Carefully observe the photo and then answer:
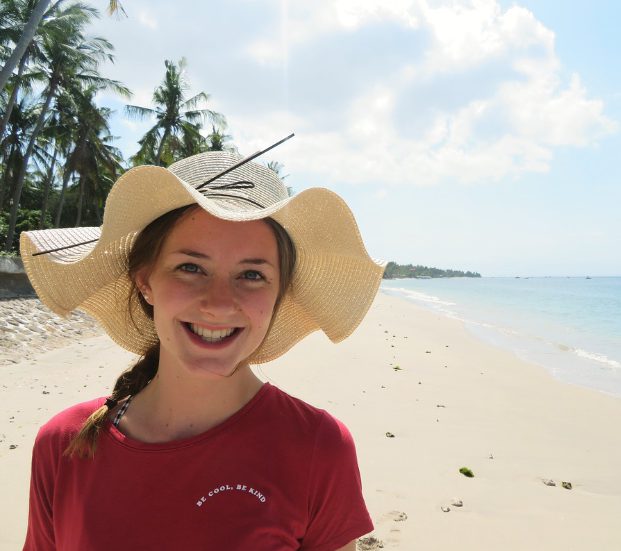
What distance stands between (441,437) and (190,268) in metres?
4.29

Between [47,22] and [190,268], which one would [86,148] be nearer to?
[47,22]

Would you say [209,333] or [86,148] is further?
[86,148]

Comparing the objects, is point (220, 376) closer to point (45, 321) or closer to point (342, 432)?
point (342, 432)

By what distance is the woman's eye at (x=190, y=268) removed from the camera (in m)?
1.27

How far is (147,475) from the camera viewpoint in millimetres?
1157

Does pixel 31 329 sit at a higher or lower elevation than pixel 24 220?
lower

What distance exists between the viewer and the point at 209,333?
1229mm

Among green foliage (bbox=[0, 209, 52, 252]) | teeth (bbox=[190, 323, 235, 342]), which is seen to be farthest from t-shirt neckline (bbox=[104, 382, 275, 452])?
green foliage (bbox=[0, 209, 52, 252])

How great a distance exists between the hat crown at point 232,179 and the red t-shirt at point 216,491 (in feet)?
2.17

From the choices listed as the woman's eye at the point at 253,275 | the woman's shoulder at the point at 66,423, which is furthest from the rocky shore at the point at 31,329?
the woman's eye at the point at 253,275

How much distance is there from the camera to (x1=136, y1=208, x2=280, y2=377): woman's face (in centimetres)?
122

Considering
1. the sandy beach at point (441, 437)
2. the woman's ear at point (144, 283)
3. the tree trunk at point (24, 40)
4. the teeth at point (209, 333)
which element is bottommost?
the sandy beach at point (441, 437)

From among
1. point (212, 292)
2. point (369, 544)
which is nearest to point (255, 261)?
point (212, 292)

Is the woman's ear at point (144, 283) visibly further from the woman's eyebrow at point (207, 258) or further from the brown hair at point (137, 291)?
the woman's eyebrow at point (207, 258)
